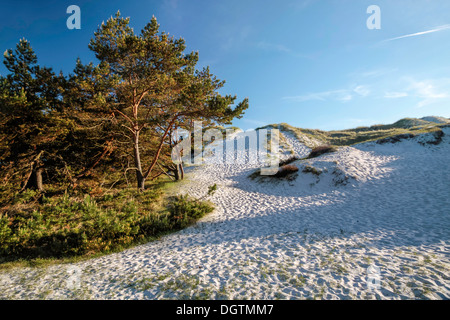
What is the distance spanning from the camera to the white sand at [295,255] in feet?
15.0

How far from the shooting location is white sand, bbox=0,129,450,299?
4586 mm

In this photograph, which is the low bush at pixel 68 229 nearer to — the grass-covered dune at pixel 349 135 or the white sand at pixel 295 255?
the white sand at pixel 295 255

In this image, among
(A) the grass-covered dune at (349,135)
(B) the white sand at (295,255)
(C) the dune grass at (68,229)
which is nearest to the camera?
(B) the white sand at (295,255)

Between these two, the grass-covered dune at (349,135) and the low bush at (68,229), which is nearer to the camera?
the low bush at (68,229)

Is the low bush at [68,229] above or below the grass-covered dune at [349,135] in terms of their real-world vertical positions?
below

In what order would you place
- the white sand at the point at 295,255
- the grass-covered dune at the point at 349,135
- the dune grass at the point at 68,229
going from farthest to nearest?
the grass-covered dune at the point at 349,135 < the dune grass at the point at 68,229 < the white sand at the point at 295,255

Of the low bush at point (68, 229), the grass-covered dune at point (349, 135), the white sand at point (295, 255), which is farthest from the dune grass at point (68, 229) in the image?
the grass-covered dune at point (349, 135)

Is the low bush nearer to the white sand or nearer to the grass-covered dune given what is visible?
the white sand

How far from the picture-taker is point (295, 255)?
623cm

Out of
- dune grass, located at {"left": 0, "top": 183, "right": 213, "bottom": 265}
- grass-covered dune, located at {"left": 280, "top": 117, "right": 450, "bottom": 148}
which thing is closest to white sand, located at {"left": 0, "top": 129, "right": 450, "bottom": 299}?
dune grass, located at {"left": 0, "top": 183, "right": 213, "bottom": 265}

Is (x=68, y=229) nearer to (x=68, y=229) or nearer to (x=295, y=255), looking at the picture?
(x=68, y=229)

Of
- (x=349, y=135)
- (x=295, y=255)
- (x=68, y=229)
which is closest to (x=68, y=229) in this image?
(x=68, y=229)

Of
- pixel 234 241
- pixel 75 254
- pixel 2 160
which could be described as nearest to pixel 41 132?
pixel 2 160

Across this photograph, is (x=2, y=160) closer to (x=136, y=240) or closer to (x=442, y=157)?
(x=136, y=240)
